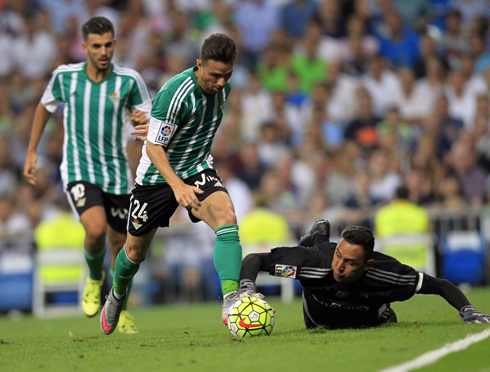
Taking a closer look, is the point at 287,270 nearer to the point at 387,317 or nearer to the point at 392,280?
the point at 392,280

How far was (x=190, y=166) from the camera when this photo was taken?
6.76 m

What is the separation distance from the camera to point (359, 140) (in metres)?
15.3

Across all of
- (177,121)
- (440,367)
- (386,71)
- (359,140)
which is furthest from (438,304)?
(386,71)

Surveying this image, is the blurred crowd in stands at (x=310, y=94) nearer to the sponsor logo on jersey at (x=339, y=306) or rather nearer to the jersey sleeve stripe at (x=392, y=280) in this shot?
the sponsor logo on jersey at (x=339, y=306)

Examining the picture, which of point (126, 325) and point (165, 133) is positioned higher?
point (165, 133)

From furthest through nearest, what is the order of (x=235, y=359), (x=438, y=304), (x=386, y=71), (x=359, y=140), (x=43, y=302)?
(x=386, y=71), (x=359, y=140), (x=43, y=302), (x=438, y=304), (x=235, y=359)

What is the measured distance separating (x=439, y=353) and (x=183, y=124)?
8.66 ft

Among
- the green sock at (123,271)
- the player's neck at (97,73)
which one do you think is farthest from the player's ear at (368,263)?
the player's neck at (97,73)

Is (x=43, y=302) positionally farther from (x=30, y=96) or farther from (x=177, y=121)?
(x=177, y=121)

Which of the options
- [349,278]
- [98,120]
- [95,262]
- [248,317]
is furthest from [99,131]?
[349,278]

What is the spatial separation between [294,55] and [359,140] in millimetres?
2504

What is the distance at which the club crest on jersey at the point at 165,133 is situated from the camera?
644cm

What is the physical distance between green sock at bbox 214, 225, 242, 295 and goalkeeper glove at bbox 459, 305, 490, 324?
1.66 metres

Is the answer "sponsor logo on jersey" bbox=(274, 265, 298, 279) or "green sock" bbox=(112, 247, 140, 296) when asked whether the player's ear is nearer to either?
"sponsor logo on jersey" bbox=(274, 265, 298, 279)
